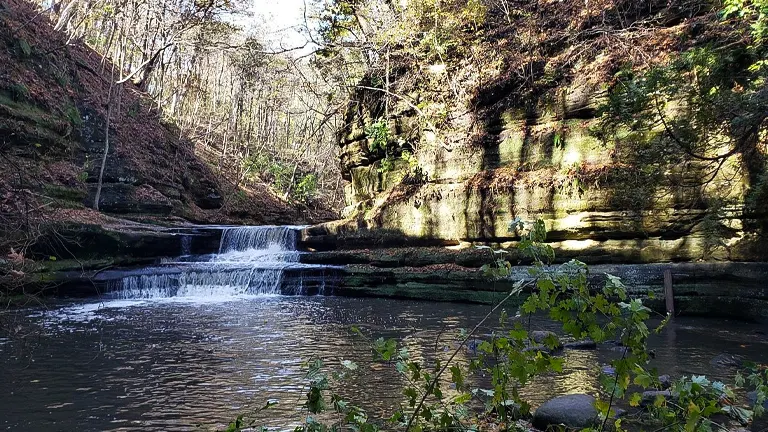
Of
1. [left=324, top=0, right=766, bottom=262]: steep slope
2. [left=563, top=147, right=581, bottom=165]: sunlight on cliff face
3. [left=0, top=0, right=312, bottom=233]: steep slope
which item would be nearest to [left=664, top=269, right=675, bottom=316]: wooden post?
[left=324, top=0, right=766, bottom=262]: steep slope

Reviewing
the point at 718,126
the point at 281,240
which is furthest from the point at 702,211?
the point at 281,240

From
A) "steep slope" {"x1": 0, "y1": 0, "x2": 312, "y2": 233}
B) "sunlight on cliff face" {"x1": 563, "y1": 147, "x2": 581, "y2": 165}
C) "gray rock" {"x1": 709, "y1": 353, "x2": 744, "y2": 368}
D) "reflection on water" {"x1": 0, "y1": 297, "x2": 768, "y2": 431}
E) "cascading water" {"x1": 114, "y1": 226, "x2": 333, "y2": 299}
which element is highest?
"steep slope" {"x1": 0, "y1": 0, "x2": 312, "y2": 233}

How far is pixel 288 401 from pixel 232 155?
32454mm

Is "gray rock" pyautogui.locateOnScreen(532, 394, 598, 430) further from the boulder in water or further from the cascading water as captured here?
the cascading water

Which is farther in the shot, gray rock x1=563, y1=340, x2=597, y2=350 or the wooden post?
the wooden post

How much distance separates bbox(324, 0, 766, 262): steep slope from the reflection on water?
2.51 m

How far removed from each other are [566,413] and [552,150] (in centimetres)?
1055

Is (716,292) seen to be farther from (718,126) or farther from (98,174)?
(98,174)

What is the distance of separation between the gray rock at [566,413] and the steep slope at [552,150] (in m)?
6.41

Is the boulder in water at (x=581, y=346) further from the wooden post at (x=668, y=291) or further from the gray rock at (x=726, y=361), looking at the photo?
the wooden post at (x=668, y=291)

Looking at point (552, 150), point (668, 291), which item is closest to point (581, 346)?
point (668, 291)

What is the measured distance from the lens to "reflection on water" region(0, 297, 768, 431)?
4.94m

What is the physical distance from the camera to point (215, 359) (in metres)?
7.07

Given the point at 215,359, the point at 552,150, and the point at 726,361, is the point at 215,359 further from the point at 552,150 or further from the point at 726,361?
the point at 552,150
